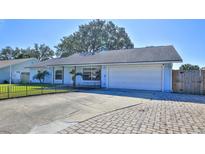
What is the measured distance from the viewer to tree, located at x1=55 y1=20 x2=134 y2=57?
38.9m

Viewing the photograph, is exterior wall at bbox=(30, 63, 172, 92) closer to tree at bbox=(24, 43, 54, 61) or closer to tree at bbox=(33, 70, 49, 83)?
tree at bbox=(33, 70, 49, 83)

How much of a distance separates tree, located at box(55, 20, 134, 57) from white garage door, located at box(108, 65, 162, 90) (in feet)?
77.8

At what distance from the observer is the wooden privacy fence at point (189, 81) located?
12.3m

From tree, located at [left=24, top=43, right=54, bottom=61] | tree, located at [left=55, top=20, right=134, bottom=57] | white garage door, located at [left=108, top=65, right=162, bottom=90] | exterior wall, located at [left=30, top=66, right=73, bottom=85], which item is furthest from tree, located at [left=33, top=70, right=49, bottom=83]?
tree, located at [left=24, top=43, right=54, bottom=61]

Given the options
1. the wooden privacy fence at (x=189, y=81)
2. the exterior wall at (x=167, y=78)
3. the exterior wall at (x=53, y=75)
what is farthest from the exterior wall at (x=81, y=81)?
the wooden privacy fence at (x=189, y=81)

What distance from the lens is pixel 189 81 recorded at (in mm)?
12711

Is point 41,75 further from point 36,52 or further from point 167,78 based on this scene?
point 36,52

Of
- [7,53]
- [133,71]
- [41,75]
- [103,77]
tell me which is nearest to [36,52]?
[7,53]

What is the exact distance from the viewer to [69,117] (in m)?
5.57

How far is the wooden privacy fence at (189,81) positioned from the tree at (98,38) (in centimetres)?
2659

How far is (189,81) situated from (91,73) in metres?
9.55
